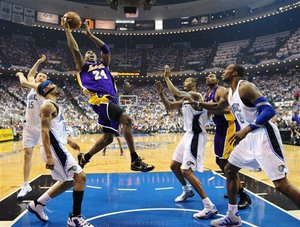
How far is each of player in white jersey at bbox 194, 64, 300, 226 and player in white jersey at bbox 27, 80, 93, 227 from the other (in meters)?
1.69

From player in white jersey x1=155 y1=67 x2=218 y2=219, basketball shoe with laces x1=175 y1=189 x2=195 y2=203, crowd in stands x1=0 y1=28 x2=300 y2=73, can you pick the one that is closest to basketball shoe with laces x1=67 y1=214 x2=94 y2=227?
player in white jersey x1=155 y1=67 x2=218 y2=219

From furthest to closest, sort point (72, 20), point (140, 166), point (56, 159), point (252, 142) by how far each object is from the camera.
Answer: point (72, 20) < point (140, 166) < point (56, 159) < point (252, 142)

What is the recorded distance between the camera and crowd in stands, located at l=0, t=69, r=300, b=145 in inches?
1104

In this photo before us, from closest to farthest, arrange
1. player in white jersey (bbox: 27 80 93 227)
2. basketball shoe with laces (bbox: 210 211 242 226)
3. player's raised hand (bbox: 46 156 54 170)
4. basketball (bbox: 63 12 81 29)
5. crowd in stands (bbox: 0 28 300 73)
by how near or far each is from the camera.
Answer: player's raised hand (bbox: 46 156 54 170) < player in white jersey (bbox: 27 80 93 227) < basketball shoe with laces (bbox: 210 211 242 226) < basketball (bbox: 63 12 81 29) < crowd in stands (bbox: 0 28 300 73)

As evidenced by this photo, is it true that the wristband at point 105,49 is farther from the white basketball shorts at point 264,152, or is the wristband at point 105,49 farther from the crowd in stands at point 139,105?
the crowd in stands at point 139,105

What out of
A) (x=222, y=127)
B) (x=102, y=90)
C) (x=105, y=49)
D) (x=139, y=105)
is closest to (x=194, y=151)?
(x=222, y=127)

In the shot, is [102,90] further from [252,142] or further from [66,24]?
[252,142]

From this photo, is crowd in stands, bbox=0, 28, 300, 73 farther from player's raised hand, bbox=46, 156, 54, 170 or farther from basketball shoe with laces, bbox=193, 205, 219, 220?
player's raised hand, bbox=46, 156, 54, 170

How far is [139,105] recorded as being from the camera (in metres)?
37.3

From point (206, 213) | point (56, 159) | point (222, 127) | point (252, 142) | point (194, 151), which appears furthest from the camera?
point (222, 127)

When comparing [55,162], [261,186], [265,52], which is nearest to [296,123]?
[261,186]

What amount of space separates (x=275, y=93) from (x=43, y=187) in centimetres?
2891

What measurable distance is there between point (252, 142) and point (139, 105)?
3389 centimetres

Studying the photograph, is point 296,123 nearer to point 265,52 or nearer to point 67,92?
point 265,52
